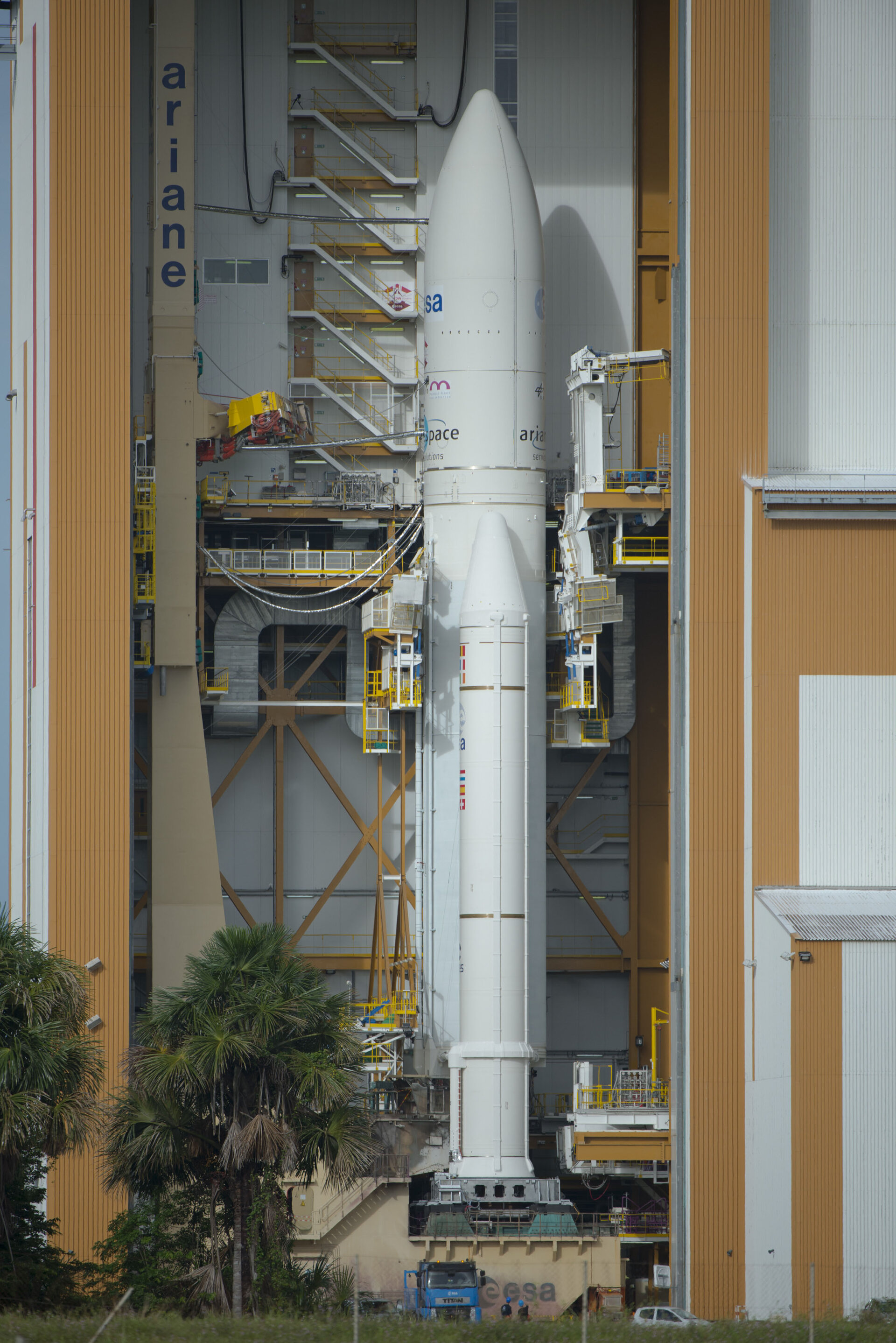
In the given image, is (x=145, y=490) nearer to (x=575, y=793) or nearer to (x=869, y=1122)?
(x=575, y=793)

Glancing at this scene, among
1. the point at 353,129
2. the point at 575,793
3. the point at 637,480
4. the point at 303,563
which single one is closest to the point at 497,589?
the point at 637,480

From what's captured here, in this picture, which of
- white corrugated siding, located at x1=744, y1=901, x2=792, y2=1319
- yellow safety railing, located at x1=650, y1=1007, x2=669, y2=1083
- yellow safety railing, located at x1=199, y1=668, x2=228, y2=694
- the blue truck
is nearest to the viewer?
the blue truck

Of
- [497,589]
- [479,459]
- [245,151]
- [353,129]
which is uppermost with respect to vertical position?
[353,129]

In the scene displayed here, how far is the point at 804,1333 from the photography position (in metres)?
24.5

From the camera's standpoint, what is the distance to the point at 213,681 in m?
39.0

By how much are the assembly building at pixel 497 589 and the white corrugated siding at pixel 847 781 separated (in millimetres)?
77

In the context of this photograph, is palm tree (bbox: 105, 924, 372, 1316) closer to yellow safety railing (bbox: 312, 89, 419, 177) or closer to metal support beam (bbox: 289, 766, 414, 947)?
metal support beam (bbox: 289, 766, 414, 947)

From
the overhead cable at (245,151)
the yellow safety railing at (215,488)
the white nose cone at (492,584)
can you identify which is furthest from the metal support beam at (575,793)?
the overhead cable at (245,151)

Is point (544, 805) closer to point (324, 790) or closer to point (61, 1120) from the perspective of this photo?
point (324, 790)

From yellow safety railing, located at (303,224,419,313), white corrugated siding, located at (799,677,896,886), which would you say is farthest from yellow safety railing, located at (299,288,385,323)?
white corrugated siding, located at (799,677,896,886)

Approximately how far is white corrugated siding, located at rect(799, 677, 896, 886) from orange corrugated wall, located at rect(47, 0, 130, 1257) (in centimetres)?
1136

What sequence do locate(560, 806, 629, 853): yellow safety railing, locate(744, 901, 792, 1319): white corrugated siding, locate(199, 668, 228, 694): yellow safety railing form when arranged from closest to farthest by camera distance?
1. locate(744, 901, 792, 1319): white corrugated siding
2. locate(199, 668, 228, 694): yellow safety railing
3. locate(560, 806, 629, 853): yellow safety railing

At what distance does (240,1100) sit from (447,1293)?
609 cm

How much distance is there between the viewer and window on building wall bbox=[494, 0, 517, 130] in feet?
134
